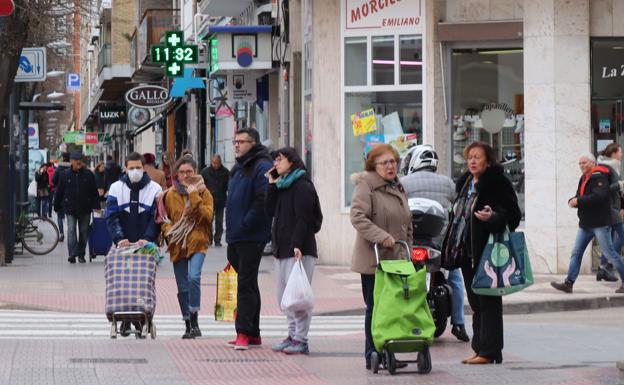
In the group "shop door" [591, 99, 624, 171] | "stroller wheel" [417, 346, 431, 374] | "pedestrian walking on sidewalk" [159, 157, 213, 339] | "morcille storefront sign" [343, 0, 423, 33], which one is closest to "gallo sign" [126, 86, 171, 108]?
"morcille storefront sign" [343, 0, 423, 33]

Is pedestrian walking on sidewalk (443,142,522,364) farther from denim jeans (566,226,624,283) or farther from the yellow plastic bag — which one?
denim jeans (566,226,624,283)

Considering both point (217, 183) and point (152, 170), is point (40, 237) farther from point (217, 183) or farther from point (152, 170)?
point (217, 183)

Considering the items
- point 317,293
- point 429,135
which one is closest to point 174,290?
point 317,293

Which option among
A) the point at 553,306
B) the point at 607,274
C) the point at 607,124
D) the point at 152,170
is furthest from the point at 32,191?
the point at 553,306

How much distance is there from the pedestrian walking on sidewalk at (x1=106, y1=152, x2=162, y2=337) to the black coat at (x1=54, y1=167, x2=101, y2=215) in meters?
11.1

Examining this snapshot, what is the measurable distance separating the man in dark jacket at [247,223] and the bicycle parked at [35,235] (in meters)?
15.2

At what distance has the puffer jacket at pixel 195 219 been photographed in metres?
13.9

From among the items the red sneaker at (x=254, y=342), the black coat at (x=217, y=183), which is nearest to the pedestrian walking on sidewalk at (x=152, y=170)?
the black coat at (x=217, y=183)

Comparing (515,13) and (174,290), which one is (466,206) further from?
(515,13)

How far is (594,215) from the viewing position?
62.8 ft

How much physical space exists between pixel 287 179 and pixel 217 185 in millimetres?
16876

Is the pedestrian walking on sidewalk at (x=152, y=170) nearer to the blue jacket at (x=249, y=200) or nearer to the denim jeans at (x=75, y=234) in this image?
the denim jeans at (x=75, y=234)

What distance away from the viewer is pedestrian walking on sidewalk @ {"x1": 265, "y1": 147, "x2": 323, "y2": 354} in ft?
42.0

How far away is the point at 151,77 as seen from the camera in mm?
55219
